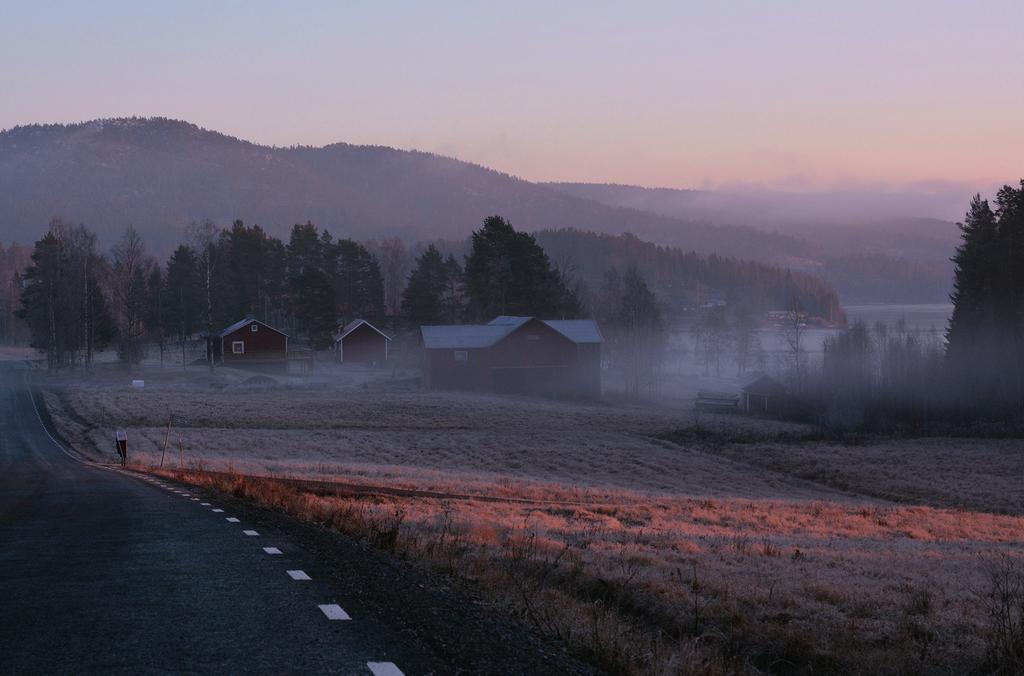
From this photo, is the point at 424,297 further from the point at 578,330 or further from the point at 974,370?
the point at 974,370

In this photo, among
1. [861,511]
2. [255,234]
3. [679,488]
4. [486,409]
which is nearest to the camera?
[861,511]

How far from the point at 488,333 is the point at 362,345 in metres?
26.4

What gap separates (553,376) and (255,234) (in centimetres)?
5463

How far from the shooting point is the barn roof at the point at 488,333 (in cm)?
8938

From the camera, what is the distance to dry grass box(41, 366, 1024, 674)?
32.3ft

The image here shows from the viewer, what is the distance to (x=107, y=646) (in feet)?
24.8

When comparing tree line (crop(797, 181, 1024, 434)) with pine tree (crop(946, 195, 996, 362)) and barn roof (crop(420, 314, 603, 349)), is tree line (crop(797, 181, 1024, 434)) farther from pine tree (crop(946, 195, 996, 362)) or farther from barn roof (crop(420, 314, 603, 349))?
barn roof (crop(420, 314, 603, 349))

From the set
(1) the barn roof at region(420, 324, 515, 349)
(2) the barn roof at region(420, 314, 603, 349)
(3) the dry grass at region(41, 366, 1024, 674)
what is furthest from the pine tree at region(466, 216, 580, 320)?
(3) the dry grass at region(41, 366, 1024, 674)

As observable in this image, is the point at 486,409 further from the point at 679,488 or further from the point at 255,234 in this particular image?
the point at 255,234

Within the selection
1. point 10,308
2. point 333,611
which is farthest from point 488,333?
point 10,308

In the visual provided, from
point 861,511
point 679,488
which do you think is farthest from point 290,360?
point 861,511

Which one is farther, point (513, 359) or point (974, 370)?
point (513, 359)

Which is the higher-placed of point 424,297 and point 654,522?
point 424,297

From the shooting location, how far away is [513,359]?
293ft
